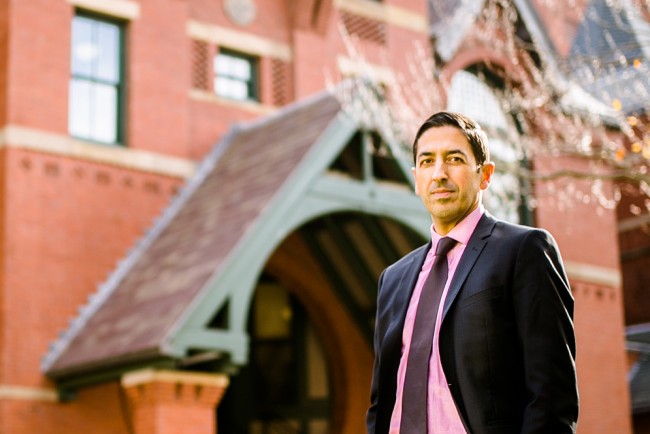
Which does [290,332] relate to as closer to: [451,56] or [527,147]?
[527,147]

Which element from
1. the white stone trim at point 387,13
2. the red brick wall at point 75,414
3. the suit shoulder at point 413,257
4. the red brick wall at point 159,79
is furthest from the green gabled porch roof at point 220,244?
the suit shoulder at point 413,257

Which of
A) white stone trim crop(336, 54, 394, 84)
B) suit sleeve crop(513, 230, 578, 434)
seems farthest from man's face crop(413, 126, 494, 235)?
white stone trim crop(336, 54, 394, 84)

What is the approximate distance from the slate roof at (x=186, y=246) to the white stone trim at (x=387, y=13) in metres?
3.58

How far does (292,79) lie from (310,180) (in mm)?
4924

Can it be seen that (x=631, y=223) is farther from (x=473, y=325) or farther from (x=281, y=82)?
(x=473, y=325)

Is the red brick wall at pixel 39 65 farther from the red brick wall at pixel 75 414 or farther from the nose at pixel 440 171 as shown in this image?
the nose at pixel 440 171

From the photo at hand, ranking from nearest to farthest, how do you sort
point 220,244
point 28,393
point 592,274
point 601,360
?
point 220,244 → point 28,393 → point 601,360 → point 592,274

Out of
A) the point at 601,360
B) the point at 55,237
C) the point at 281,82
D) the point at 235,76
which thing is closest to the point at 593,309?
the point at 601,360

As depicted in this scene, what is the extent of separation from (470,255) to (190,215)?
1178 centimetres

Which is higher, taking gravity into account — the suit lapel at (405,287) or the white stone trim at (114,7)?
the white stone trim at (114,7)

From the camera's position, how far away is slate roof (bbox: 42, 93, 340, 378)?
12516mm

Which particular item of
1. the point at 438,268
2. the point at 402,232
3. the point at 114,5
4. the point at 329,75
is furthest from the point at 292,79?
the point at 438,268

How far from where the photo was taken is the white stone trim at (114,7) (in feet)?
51.9

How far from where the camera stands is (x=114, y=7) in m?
16.1
